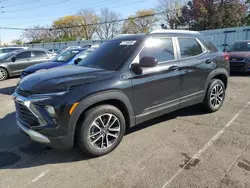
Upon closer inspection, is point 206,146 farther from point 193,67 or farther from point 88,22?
point 88,22

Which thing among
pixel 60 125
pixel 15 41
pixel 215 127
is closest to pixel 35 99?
pixel 60 125

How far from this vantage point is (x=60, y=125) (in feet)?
9.04

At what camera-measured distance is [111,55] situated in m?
3.75

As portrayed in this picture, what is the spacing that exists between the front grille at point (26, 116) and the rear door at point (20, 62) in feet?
29.1

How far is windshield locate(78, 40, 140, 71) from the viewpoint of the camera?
3.48 metres

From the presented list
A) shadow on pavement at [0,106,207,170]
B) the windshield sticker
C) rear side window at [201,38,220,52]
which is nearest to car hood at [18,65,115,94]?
the windshield sticker

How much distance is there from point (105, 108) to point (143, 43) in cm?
131

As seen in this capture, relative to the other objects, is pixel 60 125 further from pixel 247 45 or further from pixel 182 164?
pixel 247 45

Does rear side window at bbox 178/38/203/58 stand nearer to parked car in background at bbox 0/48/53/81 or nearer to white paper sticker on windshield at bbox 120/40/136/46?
white paper sticker on windshield at bbox 120/40/136/46

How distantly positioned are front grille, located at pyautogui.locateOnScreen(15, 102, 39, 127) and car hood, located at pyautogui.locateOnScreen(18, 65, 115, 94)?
0.26m

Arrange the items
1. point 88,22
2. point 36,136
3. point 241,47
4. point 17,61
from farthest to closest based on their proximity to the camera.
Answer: point 88,22 → point 17,61 → point 241,47 → point 36,136

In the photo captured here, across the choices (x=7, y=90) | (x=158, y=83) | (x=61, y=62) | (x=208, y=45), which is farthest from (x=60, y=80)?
(x=7, y=90)

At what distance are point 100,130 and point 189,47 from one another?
8.13ft

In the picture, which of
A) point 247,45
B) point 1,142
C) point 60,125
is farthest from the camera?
point 247,45
